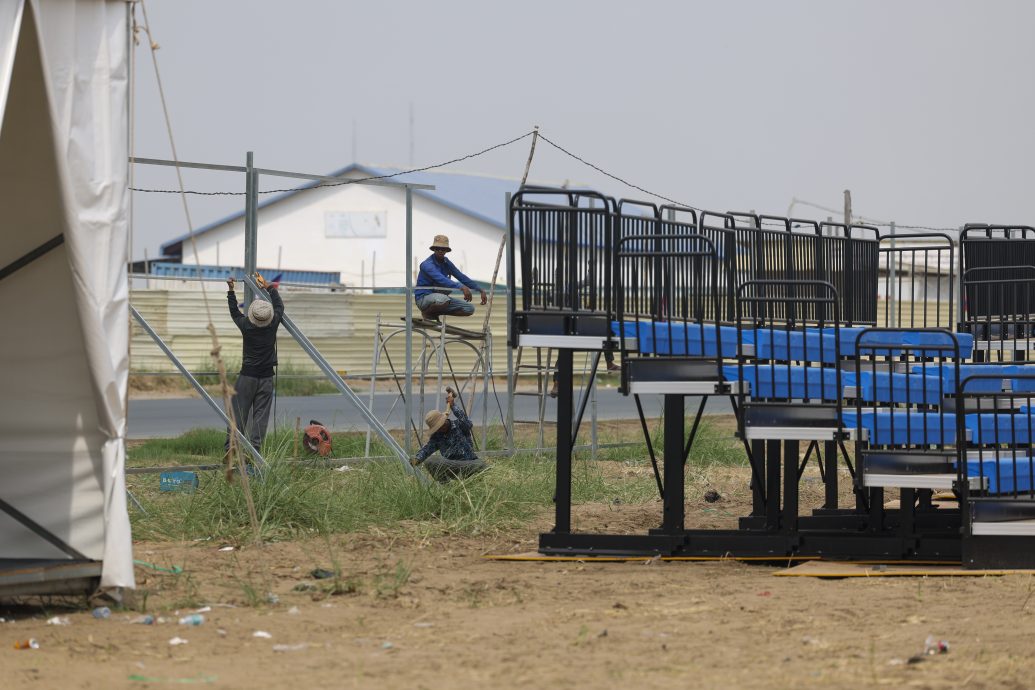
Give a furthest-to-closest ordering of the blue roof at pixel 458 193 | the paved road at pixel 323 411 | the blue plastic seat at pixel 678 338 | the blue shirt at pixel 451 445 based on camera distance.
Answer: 1. the blue roof at pixel 458 193
2. the paved road at pixel 323 411
3. the blue shirt at pixel 451 445
4. the blue plastic seat at pixel 678 338

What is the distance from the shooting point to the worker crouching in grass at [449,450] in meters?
11.5

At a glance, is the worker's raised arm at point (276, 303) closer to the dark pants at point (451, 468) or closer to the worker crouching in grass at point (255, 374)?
the worker crouching in grass at point (255, 374)

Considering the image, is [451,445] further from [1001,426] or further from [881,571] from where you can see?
[1001,426]

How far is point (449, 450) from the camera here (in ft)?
38.4

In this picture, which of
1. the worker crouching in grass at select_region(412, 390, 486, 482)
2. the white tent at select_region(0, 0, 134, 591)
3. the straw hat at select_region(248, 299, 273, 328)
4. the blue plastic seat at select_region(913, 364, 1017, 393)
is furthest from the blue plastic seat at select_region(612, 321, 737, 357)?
the straw hat at select_region(248, 299, 273, 328)

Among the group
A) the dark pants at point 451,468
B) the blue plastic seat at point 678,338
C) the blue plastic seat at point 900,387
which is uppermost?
the blue plastic seat at point 678,338

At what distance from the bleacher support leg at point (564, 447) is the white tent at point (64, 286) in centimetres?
313

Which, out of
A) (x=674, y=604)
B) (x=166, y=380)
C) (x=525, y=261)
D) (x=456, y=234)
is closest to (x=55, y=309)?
(x=525, y=261)

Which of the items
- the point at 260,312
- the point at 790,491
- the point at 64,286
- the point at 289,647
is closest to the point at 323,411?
the point at 260,312

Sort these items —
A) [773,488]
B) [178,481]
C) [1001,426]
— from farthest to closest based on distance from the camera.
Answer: [178,481]
[773,488]
[1001,426]

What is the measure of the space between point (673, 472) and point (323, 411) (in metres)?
13.6

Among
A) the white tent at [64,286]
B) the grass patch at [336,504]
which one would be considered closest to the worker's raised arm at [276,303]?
the grass patch at [336,504]

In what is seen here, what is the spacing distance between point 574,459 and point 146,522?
6125 millimetres

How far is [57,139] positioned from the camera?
7.11 metres
